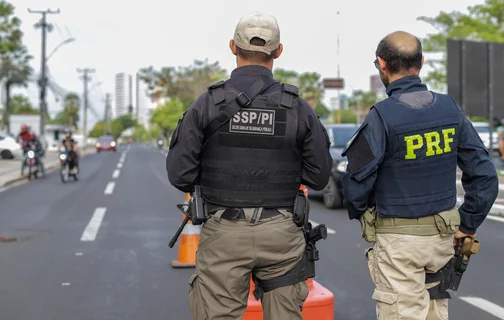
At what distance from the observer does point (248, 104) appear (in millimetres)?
2744

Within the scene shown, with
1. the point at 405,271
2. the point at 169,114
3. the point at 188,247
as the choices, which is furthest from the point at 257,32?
the point at 169,114

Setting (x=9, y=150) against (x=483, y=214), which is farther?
(x=9, y=150)

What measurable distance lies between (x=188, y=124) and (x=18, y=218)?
30.6ft

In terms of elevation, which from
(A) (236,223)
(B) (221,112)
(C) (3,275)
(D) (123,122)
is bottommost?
(C) (3,275)

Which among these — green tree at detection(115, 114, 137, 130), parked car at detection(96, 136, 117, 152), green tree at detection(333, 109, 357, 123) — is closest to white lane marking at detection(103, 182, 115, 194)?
parked car at detection(96, 136, 117, 152)

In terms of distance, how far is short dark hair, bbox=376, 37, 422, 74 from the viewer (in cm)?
292

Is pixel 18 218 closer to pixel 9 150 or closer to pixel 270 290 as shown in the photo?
pixel 270 290

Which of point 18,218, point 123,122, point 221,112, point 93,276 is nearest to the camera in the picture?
point 221,112

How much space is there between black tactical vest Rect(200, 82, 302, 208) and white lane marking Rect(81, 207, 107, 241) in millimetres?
6489

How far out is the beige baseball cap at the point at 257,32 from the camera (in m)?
2.77

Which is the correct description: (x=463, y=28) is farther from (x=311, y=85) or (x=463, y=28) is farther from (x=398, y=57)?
(x=311, y=85)

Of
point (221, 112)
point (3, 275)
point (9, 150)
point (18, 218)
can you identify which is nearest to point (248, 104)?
point (221, 112)

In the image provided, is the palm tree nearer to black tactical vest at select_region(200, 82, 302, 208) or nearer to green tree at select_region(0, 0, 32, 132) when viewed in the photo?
green tree at select_region(0, 0, 32, 132)

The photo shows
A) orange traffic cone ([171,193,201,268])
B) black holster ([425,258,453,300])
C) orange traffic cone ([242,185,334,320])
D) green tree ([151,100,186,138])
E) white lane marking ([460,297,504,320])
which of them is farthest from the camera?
green tree ([151,100,186,138])
